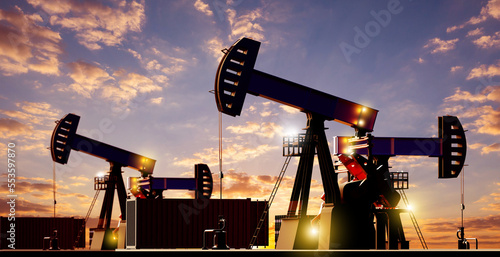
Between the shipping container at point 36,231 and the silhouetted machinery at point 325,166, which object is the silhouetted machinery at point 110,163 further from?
the silhouetted machinery at point 325,166

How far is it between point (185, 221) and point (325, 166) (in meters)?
12.5

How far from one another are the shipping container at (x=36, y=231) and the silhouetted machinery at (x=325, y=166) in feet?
90.5

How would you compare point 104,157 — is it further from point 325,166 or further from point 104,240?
point 325,166

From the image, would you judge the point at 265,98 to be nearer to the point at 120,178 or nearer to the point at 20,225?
the point at 120,178

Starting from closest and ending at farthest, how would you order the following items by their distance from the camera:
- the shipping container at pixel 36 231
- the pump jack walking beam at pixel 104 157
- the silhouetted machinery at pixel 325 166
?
1. the silhouetted machinery at pixel 325 166
2. the pump jack walking beam at pixel 104 157
3. the shipping container at pixel 36 231

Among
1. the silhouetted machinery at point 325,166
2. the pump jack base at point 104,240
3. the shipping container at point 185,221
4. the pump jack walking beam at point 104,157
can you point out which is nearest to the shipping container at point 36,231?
the pump jack base at point 104,240

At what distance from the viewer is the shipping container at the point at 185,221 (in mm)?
31531

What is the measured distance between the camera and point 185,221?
106 feet

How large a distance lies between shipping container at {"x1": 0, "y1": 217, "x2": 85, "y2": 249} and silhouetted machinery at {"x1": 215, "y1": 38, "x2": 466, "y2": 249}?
27.6m

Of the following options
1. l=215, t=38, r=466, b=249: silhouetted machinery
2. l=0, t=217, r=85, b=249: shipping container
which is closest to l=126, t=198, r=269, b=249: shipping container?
l=215, t=38, r=466, b=249: silhouetted machinery

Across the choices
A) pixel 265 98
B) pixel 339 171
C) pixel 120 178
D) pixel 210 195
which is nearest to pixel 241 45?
pixel 265 98

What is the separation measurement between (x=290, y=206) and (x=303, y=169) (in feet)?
6.14

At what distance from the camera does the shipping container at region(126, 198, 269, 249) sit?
31.5 metres

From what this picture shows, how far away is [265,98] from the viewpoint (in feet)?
75.9
